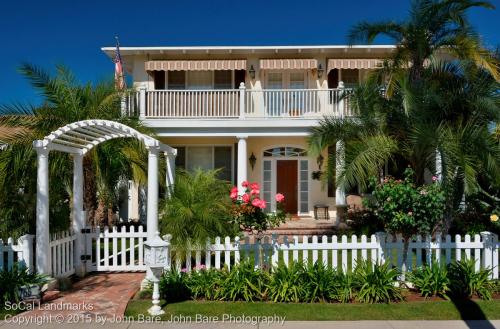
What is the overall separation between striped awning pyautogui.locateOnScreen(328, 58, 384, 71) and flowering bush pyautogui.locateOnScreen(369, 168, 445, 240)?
870cm

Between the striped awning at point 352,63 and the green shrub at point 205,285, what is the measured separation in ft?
33.0

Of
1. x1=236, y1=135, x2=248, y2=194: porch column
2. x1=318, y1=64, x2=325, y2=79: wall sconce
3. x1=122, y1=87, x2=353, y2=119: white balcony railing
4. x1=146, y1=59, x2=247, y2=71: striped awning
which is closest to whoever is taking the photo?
x1=236, y1=135, x2=248, y2=194: porch column

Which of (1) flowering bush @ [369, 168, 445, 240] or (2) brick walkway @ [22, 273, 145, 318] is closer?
(2) brick walkway @ [22, 273, 145, 318]

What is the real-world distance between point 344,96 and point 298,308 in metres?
4.82

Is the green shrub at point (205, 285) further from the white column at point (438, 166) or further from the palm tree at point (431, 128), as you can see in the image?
the white column at point (438, 166)

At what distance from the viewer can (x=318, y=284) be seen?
231 inches

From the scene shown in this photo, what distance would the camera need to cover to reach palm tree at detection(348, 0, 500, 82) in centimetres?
785

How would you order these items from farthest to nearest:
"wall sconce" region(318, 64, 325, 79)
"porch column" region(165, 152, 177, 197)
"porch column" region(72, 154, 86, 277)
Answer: "wall sconce" region(318, 64, 325, 79), "porch column" region(165, 152, 177, 197), "porch column" region(72, 154, 86, 277)

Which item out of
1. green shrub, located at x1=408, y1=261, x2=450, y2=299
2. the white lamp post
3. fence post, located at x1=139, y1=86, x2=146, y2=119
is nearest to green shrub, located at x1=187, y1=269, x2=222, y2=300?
the white lamp post

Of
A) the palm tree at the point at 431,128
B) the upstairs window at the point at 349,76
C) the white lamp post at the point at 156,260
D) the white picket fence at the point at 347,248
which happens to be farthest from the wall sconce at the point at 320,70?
the white lamp post at the point at 156,260

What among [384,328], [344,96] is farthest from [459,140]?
[384,328]

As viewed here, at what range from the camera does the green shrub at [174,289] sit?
5.98 meters

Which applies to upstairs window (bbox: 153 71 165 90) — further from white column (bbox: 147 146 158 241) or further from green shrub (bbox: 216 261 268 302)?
green shrub (bbox: 216 261 268 302)

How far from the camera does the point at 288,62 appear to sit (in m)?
14.4
